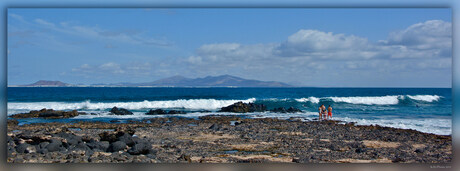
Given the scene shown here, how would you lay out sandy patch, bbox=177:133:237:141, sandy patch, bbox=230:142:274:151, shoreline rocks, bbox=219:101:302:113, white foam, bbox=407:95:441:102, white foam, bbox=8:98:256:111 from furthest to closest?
1. shoreline rocks, bbox=219:101:302:113
2. white foam, bbox=8:98:256:111
3. sandy patch, bbox=177:133:237:141
4. white foam, bbox=407:95:441:102
5. sandy patch, bbox=230:142:274:151

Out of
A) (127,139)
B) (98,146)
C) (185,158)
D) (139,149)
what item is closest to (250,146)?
(185,158)

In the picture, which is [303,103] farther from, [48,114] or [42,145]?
[42,145]

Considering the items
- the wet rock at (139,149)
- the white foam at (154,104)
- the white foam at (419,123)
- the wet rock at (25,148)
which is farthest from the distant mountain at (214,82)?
the white foam at (154,104)

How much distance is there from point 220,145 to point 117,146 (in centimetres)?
167

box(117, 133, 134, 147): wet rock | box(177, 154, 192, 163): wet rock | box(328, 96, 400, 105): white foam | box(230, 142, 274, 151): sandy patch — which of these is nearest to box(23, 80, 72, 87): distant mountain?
box(117, 133, 134, 147): wet rock

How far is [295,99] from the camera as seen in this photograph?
Answer: 45.5 feet

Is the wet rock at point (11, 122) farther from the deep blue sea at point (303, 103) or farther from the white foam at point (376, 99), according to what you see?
the white foam at point (376, 99)

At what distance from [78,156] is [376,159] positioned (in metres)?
4.44

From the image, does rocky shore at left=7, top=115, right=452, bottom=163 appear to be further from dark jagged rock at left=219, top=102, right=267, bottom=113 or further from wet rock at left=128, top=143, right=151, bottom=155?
→ dark jagged rock at left=219, top=102, right=267, bottom=113

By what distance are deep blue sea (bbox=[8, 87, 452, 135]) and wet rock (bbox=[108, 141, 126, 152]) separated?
1.60 m

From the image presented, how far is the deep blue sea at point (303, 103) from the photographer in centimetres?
652


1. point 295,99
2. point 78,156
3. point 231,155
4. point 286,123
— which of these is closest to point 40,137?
point 78,156

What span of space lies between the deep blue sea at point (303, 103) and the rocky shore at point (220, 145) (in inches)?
13.8

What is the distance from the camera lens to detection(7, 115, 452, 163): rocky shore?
5.73 m
